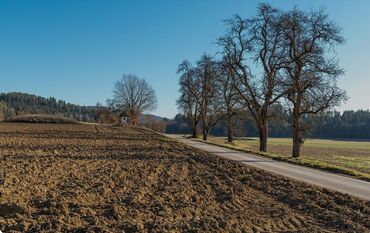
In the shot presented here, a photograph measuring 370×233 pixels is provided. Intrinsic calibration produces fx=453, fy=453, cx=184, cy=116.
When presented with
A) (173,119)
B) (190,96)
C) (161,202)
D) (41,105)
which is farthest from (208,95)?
(41,105)

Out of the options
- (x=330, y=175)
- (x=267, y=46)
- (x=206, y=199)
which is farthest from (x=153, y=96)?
(x=206, y=199)

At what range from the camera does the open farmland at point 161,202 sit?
334 inches

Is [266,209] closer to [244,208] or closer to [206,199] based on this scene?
[244,208]

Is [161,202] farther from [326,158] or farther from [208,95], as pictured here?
[208,95]

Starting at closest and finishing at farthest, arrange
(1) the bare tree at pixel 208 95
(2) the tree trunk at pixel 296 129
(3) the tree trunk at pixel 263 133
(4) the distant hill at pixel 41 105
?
(2) the tree trunk at pixel 296 129
(3) the tree trunk at pixel 263 133
(1) the bare tree at pixel 208 95
(4) the distant hill at pixel 41 105

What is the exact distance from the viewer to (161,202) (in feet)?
35.2

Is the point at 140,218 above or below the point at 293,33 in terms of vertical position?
below

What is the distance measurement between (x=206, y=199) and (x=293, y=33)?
68.6ft

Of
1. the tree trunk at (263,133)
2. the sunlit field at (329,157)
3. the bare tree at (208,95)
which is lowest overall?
the sunlit field at (329,157)

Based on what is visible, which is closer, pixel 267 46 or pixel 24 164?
pixel 24 164

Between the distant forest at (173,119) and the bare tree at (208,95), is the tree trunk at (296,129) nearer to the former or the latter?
the bare tree at (208,95)

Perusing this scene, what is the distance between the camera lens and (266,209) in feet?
35.2

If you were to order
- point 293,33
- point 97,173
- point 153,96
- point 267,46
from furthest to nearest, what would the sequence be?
1. point 153,96
2. point 267,46
3. point 293,33
4. point 97,173

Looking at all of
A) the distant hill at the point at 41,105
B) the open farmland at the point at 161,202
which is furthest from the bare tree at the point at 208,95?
the distant hill at the point at 41,105
